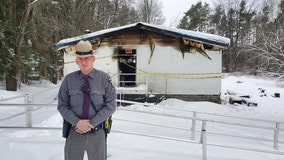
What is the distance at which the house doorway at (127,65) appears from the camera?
14.6 m

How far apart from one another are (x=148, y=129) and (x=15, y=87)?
12.1 metres

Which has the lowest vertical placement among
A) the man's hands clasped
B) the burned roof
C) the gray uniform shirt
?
the man's hands clasped

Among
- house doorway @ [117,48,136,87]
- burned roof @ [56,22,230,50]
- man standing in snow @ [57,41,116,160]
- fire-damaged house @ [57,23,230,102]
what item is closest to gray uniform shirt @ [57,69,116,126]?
man standing in snow @ [57,41,116,160]

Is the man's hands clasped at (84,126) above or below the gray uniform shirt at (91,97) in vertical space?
below

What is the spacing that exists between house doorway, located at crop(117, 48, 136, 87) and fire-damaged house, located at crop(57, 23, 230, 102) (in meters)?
0.27

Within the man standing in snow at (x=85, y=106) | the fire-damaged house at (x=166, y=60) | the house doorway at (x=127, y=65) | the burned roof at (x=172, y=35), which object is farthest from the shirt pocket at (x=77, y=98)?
the burned roof at (x=172, y=35)

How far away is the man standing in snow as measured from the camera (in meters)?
2.86

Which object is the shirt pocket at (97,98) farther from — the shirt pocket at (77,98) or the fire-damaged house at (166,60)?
the fire-damaged house at (166,60)

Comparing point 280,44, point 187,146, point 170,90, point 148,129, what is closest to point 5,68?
point 170,90

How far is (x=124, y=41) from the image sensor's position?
14320mm

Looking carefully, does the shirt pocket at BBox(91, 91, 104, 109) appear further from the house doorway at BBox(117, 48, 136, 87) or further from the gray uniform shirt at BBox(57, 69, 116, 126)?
the house doorway at BBox(117, 48, 136, 87)

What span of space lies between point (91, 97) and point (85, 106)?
4.4 inches

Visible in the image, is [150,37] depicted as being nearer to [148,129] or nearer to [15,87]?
[148,129]

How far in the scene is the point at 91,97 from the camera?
2.88 metres
